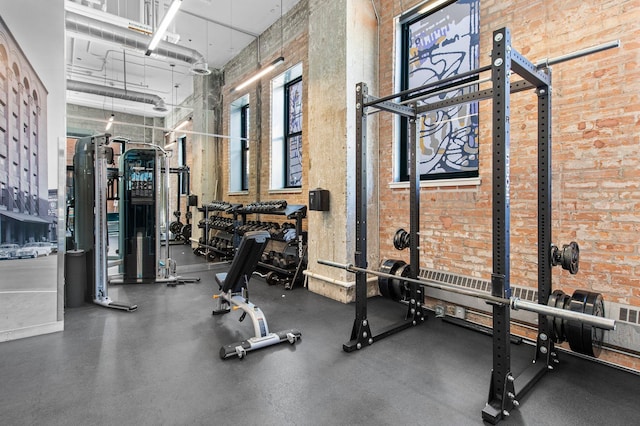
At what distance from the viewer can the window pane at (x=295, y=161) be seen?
685 centimetres

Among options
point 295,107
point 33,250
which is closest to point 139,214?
point 33,250

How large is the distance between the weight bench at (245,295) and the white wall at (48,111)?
174cm

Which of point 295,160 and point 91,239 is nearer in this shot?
point 91,239

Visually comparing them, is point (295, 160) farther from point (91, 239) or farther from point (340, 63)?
point (91, 239)

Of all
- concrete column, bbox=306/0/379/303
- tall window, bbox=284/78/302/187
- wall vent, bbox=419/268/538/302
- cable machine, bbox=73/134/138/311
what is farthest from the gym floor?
tall window, bbox=284/78/302/187

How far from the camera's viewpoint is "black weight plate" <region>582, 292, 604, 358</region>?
2.43 meters

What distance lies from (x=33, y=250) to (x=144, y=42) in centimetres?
427

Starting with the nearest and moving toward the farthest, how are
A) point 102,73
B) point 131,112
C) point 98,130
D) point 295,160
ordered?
point 98,130 → point 131,112 → point 295,160 → point 102,73

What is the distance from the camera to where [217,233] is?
7758 millimetres

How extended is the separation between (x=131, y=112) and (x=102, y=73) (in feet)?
10.6

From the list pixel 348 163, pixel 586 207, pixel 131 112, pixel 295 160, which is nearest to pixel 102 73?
pixel 131 112

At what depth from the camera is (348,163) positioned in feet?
14.9

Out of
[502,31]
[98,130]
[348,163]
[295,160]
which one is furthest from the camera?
[295,160]

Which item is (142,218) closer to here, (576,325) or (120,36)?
(120,36)
